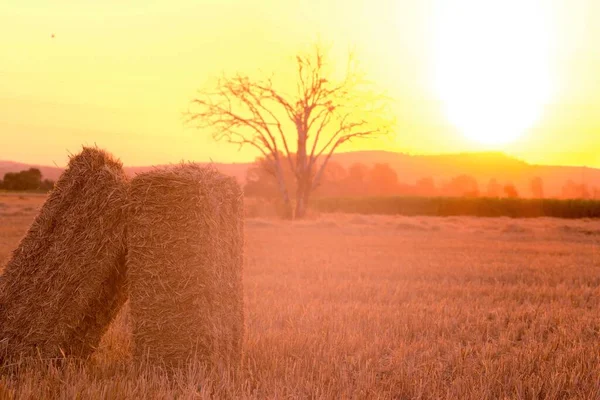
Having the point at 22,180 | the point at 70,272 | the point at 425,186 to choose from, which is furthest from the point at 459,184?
the point at 70,272

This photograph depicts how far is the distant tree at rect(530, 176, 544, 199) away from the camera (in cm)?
6212

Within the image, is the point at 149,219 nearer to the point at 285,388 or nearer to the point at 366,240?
the point at 285,388

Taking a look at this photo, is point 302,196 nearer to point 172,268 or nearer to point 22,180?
point 22,180

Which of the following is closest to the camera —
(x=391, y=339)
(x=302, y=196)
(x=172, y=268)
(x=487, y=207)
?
(x=172, y=268)

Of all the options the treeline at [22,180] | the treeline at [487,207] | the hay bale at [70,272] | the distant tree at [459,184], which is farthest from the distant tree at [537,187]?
the hay bale at [70,272]

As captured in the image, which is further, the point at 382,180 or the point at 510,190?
the point at 382,180

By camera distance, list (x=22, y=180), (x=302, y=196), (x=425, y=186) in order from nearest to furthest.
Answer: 1. (x=302, y=196)
2. (x=22, y=180)
3. (x=425, y=186)

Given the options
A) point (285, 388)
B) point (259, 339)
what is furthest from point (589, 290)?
point (285, 388)

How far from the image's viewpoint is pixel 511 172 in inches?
2773

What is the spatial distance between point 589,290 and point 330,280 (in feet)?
14.8

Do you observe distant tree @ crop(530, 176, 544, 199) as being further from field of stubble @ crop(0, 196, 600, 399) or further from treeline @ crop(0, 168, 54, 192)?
field of stubble @ crop(0, 196, 600, 399)

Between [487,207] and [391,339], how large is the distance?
1857 inches

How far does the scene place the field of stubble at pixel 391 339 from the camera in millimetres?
4598

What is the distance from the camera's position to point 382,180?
230ft
